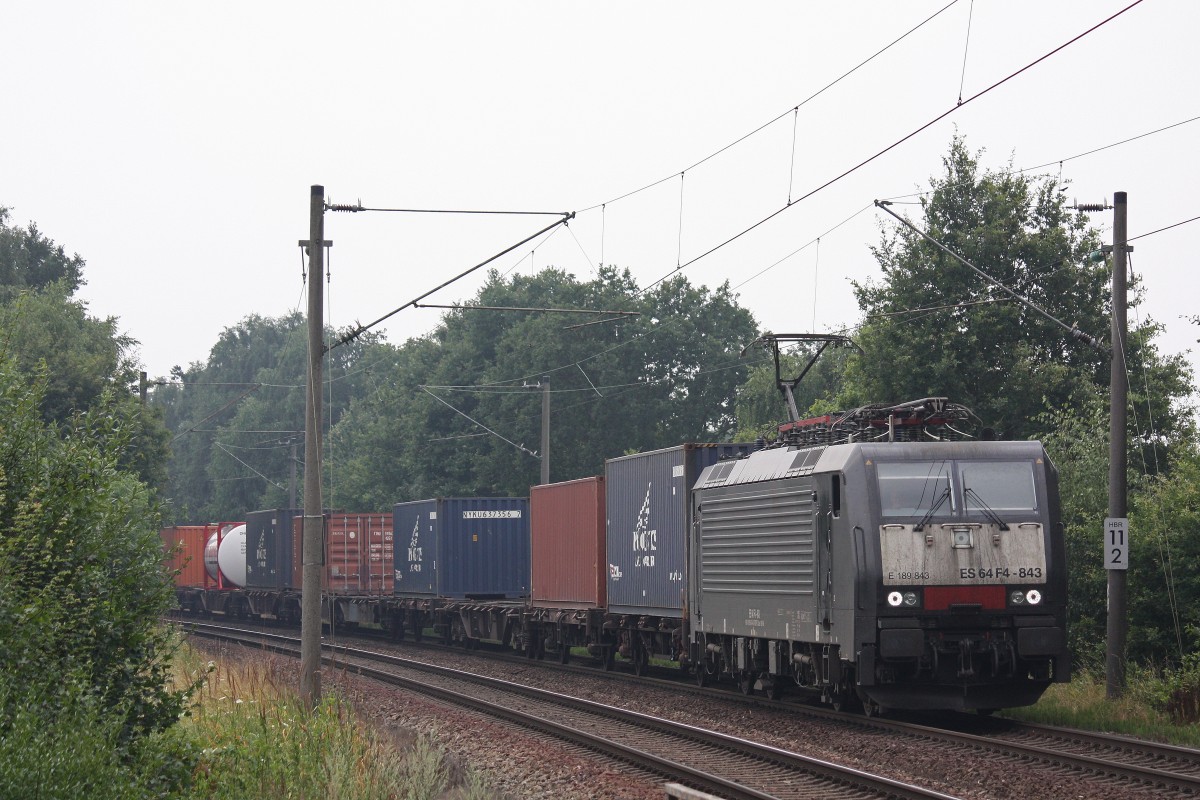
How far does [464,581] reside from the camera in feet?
109

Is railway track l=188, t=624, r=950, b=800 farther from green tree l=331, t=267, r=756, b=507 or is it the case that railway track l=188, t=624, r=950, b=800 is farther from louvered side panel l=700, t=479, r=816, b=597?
green tree l=331, t=267, r=756, b=507

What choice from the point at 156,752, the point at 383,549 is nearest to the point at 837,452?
the point at 156,752

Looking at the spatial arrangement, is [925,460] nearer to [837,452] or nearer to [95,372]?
[837,452]

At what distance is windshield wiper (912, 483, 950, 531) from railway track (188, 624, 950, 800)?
2.85 m

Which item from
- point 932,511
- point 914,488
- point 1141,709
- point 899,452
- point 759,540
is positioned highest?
point 899,452

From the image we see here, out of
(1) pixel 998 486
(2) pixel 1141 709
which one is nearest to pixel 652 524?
(1) pixel 998 486

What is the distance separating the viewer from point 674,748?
14.7 meters

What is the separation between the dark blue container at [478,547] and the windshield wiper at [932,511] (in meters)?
18.6

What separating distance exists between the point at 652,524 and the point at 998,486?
7.73 meters

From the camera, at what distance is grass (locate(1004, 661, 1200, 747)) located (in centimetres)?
1495

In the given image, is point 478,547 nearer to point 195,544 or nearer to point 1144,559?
point 1144,559

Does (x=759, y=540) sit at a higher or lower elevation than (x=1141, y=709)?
higher

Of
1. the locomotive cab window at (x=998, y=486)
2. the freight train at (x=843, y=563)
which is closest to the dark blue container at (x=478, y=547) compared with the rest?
the freight train at (x=843, y=563)

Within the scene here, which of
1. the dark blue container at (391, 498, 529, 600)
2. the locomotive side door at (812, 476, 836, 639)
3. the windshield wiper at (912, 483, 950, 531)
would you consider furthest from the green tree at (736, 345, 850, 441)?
the windshield wiper at (912, 483, 950, 531)
